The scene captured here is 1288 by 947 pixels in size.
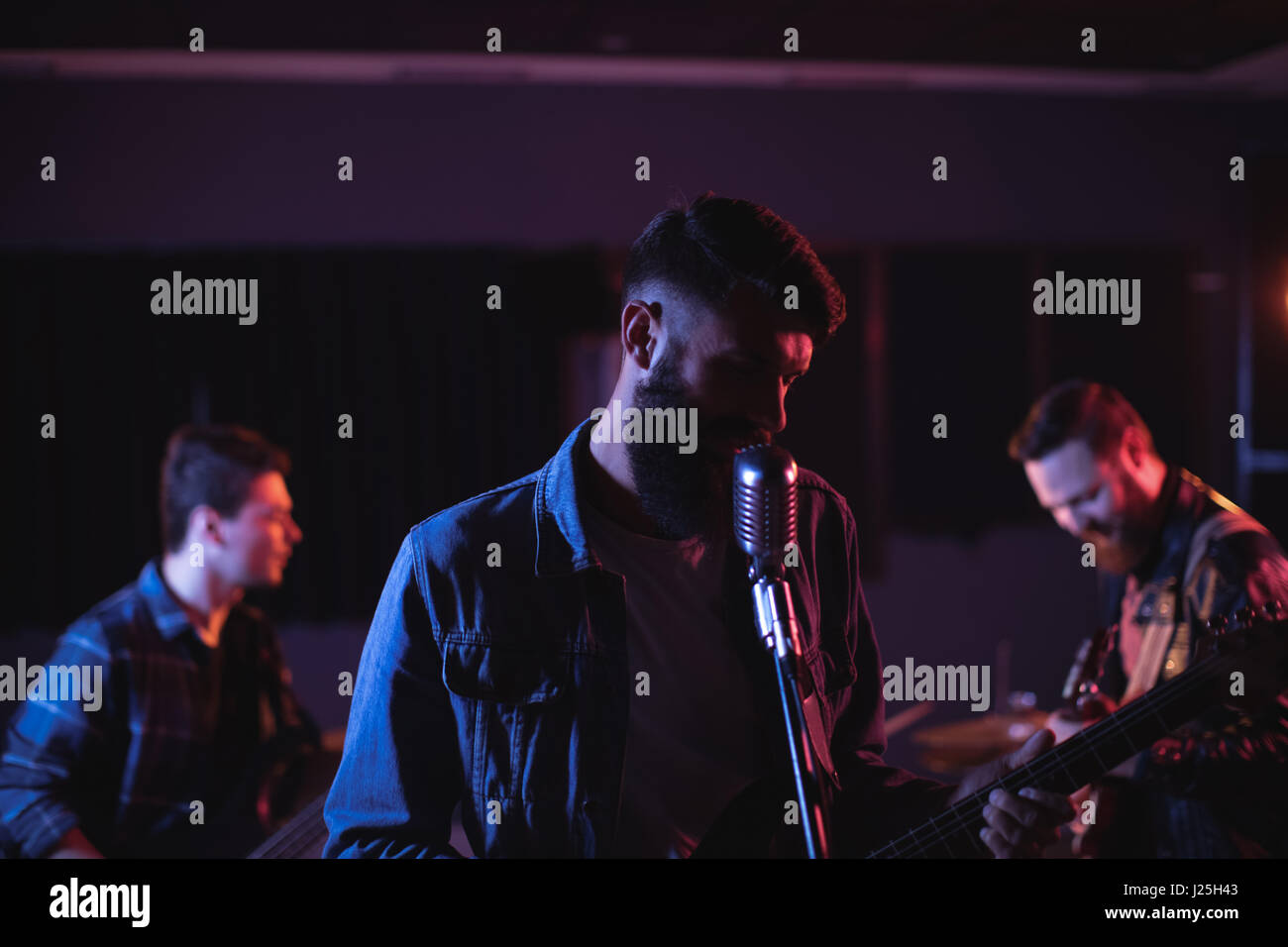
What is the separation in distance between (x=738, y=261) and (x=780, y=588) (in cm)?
43

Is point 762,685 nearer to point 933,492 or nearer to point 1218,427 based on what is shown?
point 933,492

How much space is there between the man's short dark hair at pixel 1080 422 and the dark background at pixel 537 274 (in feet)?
4.67

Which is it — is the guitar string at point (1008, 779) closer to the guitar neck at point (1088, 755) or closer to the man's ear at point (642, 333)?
the guitar neck at point (1088, 755)

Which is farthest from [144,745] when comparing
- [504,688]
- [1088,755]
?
[1088,755]

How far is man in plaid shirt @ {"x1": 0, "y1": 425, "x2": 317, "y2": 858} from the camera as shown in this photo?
221cm

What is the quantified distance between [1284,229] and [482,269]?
3.34 m

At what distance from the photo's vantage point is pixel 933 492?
14.0 feet

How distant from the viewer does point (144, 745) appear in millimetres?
2350

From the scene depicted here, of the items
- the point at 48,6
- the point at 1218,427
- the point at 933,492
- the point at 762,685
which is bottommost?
the point at 762,685

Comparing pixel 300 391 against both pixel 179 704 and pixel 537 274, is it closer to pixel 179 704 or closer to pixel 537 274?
pixel 537 274

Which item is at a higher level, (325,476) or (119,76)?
(119,76)

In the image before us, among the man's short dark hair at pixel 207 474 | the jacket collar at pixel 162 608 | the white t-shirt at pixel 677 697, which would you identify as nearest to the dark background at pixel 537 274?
the man's short dark hair at pixel 207 474

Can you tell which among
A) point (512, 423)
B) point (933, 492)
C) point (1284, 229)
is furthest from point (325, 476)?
point (1284, 229)

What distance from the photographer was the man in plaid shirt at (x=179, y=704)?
86.8 inches
